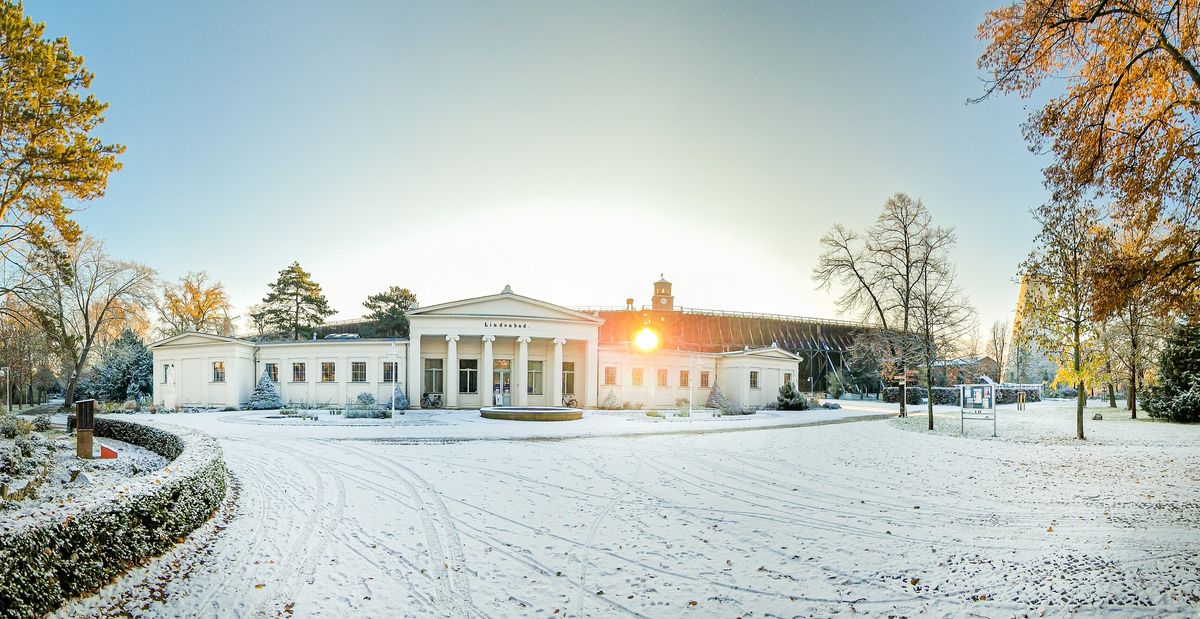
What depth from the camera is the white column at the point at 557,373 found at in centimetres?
3538

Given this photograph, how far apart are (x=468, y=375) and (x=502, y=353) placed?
7.72ft

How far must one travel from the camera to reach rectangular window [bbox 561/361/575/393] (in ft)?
123

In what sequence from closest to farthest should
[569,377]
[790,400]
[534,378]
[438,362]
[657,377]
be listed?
[438,362] → [534,378] → [569,377] → [790,400] → [657,377]

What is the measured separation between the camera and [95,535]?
19.3 feet

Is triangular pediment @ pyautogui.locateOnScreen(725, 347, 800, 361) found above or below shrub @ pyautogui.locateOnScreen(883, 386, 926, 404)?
above

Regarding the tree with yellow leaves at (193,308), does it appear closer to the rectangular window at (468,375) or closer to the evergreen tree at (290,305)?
the evergreen tree at (290,305)

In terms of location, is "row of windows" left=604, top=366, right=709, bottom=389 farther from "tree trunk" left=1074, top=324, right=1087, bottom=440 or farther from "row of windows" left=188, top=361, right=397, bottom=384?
"tree trunk" left=1074, top=324, right=1087, bottom=440

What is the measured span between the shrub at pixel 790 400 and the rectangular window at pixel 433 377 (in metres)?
21.0

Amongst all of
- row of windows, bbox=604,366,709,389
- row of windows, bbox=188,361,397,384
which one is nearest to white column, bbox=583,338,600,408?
row of windows, bbox=604,366,709,389

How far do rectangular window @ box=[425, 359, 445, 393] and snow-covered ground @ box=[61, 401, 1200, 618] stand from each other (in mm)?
20489

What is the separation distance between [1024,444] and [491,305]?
25271 millimetres

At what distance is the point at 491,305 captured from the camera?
3456cm

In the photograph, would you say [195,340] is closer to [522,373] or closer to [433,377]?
[433,377]

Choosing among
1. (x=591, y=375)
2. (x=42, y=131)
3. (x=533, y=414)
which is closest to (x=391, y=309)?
(x=591, y=375)
